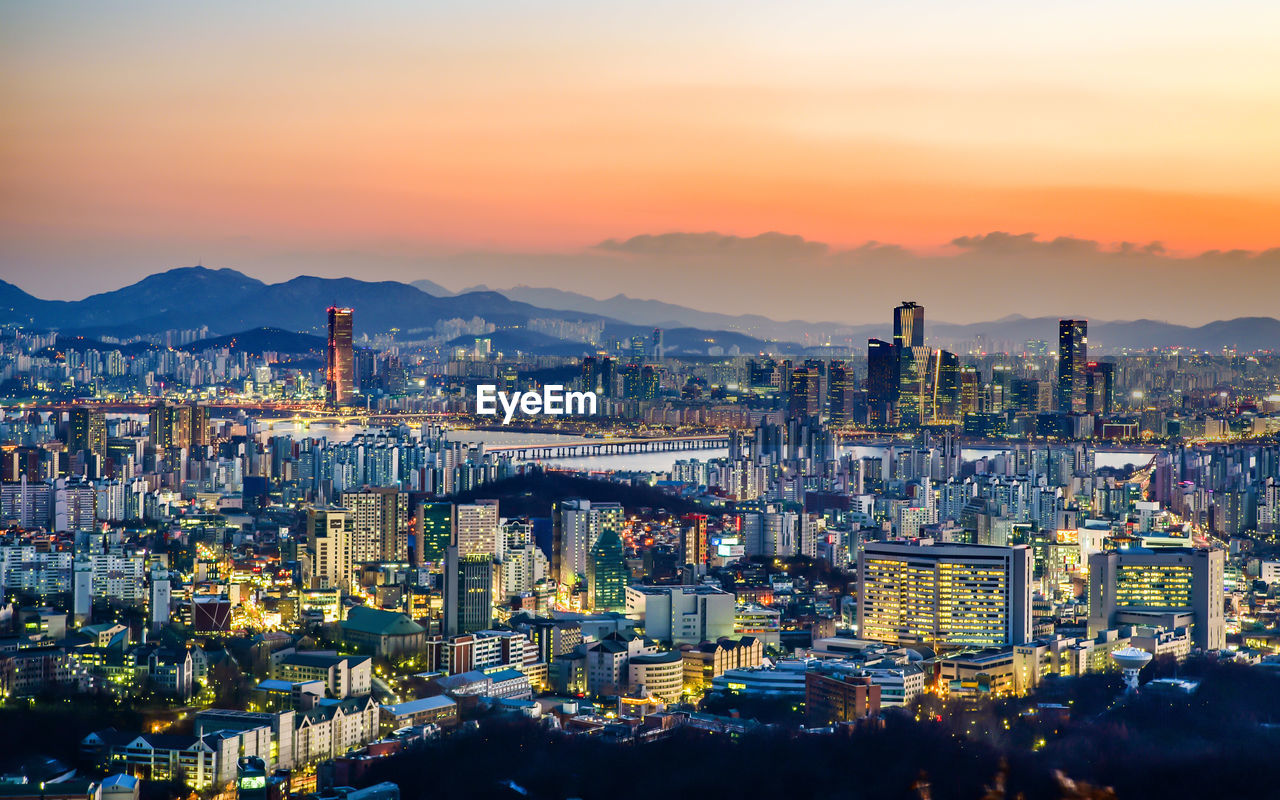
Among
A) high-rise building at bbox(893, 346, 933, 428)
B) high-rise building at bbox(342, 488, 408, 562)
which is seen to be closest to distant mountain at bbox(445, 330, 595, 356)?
high-rise building at bbox(893, 346, 933, 428)

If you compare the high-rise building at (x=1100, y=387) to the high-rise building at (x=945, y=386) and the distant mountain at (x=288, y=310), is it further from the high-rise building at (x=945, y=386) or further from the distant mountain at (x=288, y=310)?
the distant mountain at (x=288, y=310)

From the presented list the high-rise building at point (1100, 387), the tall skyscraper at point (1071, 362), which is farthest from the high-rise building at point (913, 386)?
the high-rise building at point (1100, 387)

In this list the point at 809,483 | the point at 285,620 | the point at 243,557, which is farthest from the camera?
the point at 809,483

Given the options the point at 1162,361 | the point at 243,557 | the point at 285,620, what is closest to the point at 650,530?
the point at 243,557

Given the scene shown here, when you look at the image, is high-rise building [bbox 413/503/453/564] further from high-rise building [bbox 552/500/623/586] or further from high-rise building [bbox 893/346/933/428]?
high-rise building [bbox 893/346/933/428]

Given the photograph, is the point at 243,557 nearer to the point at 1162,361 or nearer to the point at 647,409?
the point at 647,409

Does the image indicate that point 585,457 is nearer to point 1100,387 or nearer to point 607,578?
point 1100,387

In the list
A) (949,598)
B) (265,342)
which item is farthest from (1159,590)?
(265,342)
